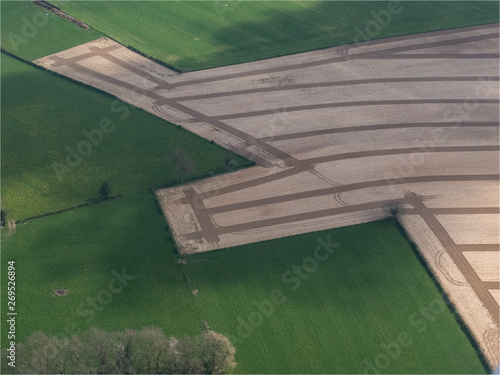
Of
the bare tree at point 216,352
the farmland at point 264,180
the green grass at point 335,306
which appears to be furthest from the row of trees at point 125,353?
the green grass at point 335,306

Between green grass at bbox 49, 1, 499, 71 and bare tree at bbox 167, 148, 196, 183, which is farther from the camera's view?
green grass at bbox 49, 1, 499, 71

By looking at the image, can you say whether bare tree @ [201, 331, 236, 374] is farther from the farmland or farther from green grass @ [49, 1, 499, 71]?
green grass @ [49, 1, 499, 71]

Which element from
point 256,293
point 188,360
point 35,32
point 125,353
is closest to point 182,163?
point 256,293

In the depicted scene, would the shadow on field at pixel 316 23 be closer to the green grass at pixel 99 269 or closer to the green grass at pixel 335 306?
the green grass at pixel 99 269

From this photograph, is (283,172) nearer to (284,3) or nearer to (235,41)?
(235,41)

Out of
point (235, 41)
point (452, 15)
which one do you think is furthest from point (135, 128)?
point (452, 15)

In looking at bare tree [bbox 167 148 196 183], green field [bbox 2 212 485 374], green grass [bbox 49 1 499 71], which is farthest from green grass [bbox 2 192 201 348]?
green grass [bbox 49 1 499 71]
